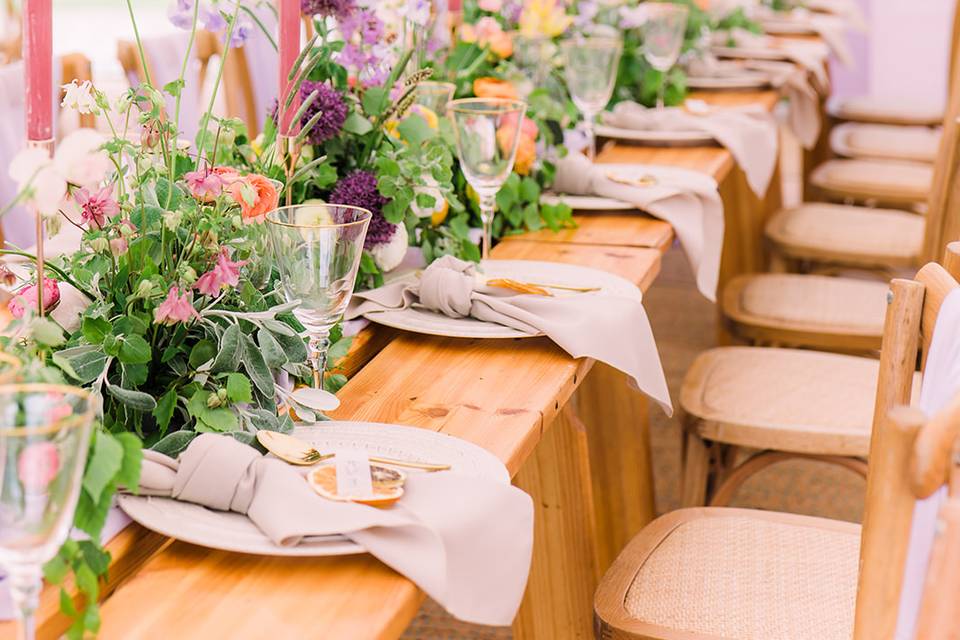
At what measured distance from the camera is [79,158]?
80 cm

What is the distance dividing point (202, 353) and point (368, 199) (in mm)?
445

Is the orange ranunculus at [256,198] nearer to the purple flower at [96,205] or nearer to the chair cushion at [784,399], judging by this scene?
the purple flower at [96,205]

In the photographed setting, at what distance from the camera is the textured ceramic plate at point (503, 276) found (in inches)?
52.6

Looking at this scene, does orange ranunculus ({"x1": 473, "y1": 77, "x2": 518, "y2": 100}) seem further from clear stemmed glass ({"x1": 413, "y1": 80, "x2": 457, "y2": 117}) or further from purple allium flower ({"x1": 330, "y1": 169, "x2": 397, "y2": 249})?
purple allium flower ({"x1": 330, "y1": 169, "x2": 397, "y2": 249})

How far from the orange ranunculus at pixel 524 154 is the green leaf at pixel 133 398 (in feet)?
2.86

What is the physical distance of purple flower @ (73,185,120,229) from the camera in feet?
3.26

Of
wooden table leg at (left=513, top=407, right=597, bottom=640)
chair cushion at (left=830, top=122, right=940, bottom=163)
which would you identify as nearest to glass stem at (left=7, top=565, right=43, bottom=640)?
wooden table leg at (left=513, top=407, right=597, bottom=640)

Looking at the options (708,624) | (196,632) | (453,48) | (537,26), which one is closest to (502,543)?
(196,632)

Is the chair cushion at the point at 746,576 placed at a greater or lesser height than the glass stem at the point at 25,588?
lesser

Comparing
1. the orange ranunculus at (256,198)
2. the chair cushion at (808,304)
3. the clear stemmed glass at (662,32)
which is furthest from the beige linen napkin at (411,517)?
the clear stemmed glass at (662,32)

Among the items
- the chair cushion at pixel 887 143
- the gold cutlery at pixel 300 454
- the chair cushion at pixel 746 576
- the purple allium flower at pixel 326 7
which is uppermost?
the purple allium flower at pixel 326 7

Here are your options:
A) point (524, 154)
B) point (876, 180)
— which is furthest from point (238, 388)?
point (876, 180)

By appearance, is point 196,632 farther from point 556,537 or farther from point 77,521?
point 556,537

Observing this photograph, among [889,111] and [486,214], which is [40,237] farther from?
[889,111]
